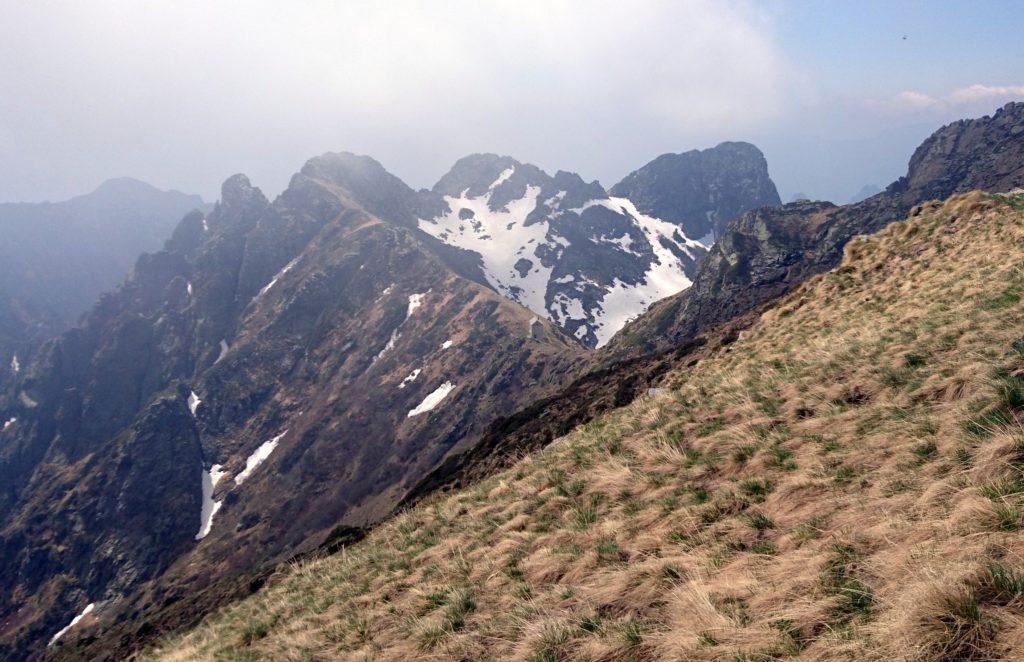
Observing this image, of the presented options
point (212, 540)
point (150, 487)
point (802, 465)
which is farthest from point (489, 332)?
point (802, 465)

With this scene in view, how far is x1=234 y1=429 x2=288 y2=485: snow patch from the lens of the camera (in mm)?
154625

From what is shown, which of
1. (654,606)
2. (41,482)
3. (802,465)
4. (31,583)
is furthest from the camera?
(41,482)

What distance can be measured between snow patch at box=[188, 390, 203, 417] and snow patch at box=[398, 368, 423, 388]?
90.2m

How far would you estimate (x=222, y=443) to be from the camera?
173 metres

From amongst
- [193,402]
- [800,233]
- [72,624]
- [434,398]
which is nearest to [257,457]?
[193,402]

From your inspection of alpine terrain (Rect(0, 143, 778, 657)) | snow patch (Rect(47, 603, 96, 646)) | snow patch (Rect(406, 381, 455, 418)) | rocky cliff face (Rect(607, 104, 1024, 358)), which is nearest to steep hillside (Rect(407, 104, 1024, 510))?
rocky cliff face (Rect(607, 104, 1024, 358))

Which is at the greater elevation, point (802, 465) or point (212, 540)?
point (802, 465)

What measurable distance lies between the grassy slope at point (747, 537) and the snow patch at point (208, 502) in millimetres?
156732

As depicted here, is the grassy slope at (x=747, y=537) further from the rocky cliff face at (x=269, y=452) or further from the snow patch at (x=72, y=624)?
the snow patch at (x=72, y=624)

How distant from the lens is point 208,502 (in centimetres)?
15288

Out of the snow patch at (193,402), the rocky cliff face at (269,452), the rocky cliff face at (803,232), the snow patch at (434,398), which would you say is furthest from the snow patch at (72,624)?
Answer: the rocky cliff face at (803,232)

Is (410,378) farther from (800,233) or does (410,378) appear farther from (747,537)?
(747,537)

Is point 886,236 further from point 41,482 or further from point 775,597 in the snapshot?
point 41,482

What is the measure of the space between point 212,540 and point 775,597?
15693 centimetres
